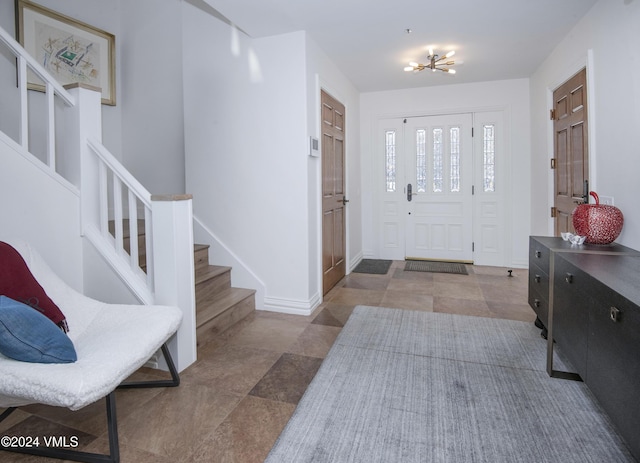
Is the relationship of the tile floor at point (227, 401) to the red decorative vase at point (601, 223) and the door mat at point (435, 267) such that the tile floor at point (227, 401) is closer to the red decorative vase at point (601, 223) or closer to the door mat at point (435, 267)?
the red decorative vase at point (601, 223)

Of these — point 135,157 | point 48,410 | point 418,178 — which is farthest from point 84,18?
point 418,178

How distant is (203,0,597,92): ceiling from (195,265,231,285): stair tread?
2.01 meters

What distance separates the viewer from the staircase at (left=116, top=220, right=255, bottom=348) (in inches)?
109

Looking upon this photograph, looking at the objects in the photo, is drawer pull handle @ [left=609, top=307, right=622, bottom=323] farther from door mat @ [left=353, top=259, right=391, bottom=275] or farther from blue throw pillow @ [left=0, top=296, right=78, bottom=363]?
door mat @ [left=353, top=259, right=391, bottom=275]

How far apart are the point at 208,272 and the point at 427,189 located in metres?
3.36

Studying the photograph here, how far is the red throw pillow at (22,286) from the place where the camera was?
1.66 m

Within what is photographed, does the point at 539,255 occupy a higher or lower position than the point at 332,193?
lower

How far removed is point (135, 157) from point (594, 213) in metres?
4.29

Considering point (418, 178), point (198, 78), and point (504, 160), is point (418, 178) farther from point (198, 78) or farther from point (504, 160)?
point (198, 78)

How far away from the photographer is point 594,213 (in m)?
2.42

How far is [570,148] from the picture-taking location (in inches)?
138

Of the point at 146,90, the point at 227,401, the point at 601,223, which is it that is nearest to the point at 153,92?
the point at 146,90

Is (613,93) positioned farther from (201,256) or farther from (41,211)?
(41,211)

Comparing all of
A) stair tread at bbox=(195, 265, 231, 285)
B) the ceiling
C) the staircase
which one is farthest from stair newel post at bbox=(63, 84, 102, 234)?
the ceiling
